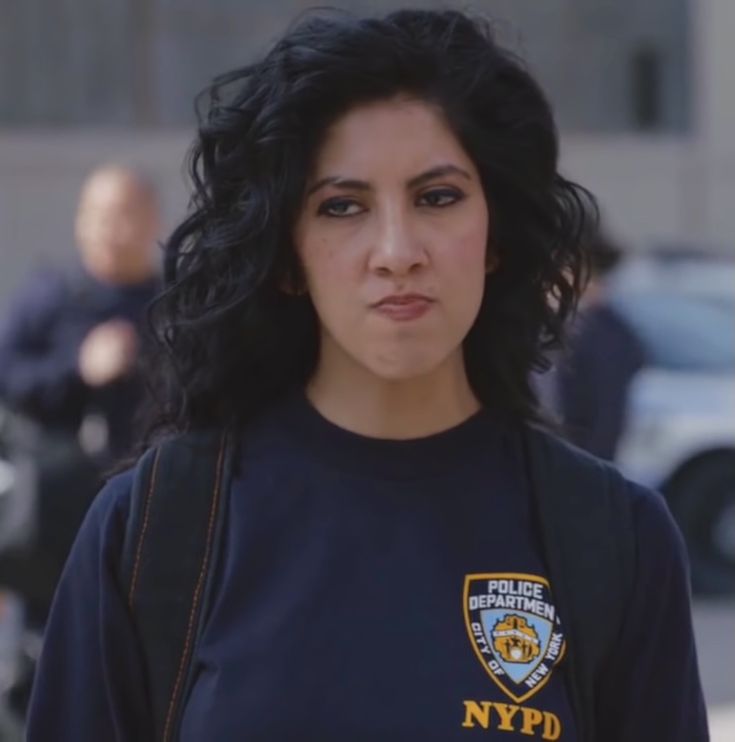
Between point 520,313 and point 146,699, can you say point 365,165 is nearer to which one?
point 520,313

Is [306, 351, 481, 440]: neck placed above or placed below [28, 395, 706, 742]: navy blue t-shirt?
above

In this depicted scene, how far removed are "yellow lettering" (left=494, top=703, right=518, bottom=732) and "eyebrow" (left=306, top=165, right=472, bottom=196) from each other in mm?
547

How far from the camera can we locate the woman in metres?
2.16

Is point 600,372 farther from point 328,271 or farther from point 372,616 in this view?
point 372,616

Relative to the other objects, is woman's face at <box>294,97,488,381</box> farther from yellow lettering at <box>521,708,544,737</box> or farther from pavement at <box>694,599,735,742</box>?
pavement at <box>694,599,735,742</box>

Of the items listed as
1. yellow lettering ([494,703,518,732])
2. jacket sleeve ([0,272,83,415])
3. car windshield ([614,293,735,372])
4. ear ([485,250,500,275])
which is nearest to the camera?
yellow lettering ([494,703,518,732])

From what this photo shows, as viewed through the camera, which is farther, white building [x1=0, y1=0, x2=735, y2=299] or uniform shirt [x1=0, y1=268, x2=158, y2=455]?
white building [x1=0, y1=0, x2=735, y2=299]

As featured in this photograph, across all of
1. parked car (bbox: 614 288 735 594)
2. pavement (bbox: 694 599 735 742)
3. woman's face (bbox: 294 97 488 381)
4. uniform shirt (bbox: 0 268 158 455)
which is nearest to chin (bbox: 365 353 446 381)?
woman's face (bbox: 294 97 488 381)

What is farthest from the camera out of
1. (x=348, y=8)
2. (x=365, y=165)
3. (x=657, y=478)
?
(x=657, y=478)

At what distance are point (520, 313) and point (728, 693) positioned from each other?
581 centimetres

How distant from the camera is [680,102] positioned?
61.4ft

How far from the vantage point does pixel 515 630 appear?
7.12 ft

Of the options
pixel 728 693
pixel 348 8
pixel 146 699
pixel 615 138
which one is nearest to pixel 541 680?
pixel 146 699

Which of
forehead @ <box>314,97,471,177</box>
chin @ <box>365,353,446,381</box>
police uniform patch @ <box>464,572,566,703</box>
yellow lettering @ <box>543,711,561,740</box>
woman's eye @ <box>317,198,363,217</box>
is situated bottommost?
yellow lettering @ <box>543,711,561,740</box>
